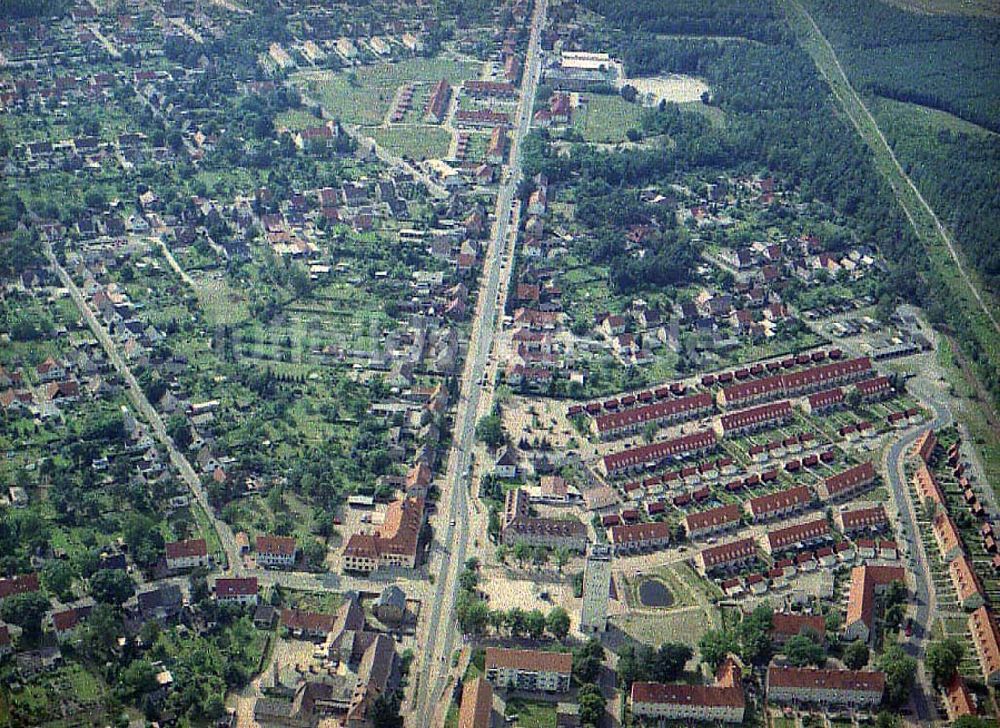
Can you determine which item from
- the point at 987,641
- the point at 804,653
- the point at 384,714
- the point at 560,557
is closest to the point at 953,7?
the point at 987,641

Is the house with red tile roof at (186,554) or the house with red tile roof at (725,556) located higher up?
the house with red tile roof at (725,556)

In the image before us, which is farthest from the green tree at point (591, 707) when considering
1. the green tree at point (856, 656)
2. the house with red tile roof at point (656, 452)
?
the house with red tile roof at point (656, 452)

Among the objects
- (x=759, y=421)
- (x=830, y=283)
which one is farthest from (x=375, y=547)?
(x=830, y=283)

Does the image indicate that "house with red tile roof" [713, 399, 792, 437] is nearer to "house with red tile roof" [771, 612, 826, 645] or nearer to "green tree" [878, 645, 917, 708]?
"house with red tile roof" [771, 612, 826, 645]

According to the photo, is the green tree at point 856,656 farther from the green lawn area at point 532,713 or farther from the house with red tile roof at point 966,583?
the green lawn area at point 532,713

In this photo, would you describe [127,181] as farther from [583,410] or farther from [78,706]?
[78,706]

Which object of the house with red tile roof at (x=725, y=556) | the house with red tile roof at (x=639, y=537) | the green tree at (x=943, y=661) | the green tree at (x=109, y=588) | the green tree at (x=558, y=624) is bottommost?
the green tree at (x=109, y=588)
